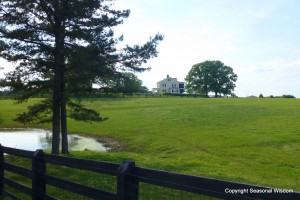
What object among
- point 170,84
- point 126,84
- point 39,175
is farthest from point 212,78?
point 39,175

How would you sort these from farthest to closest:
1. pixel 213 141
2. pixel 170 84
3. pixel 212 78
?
pixel 170 84 < pixel 212 78 < pixel 213 141

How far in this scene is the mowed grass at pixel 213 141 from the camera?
18891 mm

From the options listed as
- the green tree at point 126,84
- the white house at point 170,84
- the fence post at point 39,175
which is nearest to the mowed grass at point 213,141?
the green tree at point 126,84

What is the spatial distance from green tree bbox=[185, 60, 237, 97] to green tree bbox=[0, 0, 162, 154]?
355ft

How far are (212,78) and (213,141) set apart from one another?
Answer: 96944 mm

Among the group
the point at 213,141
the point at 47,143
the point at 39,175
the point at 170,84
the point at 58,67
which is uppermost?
the point at 170,84

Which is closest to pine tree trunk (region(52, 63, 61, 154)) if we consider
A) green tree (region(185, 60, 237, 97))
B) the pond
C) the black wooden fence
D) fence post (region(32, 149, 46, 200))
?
the pond

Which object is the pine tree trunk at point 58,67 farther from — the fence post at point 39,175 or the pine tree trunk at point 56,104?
the fence post at point 39,175

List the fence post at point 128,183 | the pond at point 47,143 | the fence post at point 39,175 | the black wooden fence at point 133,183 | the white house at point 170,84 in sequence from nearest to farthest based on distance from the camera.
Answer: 1. the black wooden fence at point 133,183
2. the fence post at point 128,183
3. the fence post at point 39,175
4. the pond at point 47,143
5. the white house at point 170,84

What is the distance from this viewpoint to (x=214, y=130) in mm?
37750

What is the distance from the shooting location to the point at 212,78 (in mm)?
126812

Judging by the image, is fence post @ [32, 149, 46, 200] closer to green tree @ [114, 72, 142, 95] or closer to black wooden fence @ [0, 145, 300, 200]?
black wooden fence @ [0, 145, 300, 200]

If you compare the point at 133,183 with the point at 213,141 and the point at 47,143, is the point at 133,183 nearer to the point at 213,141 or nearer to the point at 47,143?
the point at 213,141

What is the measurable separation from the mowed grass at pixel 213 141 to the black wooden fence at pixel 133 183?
9711mm
